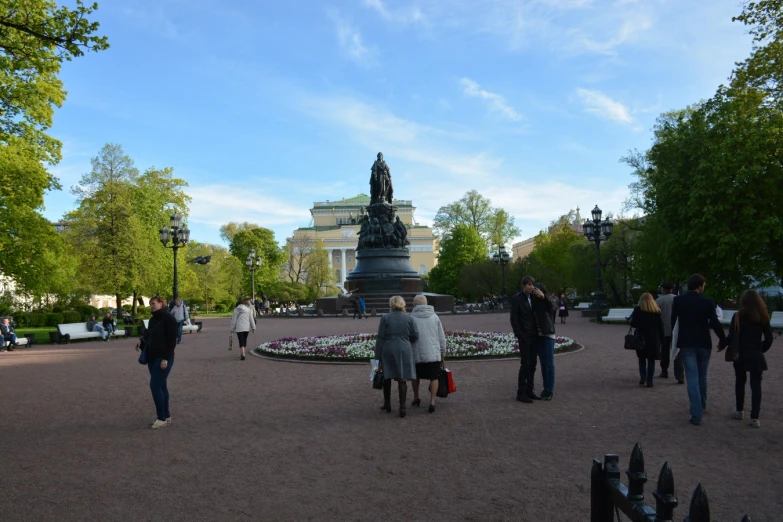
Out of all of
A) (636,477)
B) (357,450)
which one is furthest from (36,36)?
(636,477)

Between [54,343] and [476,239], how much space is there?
53.8 meters

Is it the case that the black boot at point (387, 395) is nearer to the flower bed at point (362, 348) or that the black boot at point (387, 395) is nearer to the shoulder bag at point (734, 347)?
the shoulder bag at point (734, 347)

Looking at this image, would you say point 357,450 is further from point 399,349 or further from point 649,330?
point 649,330

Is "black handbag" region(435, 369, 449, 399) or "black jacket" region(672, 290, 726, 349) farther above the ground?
"black jacket" region(672, 290, 726, 349)

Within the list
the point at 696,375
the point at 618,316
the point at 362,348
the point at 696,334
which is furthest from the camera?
the point at 618,316

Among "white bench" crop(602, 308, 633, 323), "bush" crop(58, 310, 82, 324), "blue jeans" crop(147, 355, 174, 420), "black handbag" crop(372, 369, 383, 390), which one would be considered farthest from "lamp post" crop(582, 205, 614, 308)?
"bush" crop(58, 310, 82, 324)

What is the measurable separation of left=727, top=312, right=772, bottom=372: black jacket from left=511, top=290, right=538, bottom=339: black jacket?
9.67 ft

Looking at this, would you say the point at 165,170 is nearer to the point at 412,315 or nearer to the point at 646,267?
the point at 646,267

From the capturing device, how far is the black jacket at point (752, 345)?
792cm

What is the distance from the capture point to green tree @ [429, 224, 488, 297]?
2849 inches

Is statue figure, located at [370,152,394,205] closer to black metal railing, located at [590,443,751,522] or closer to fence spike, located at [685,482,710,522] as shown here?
black metal railing, located at [590,443,751,522]

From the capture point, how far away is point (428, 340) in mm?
9328

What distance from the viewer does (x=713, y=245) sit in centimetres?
2606

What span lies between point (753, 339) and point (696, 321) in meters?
0.70
